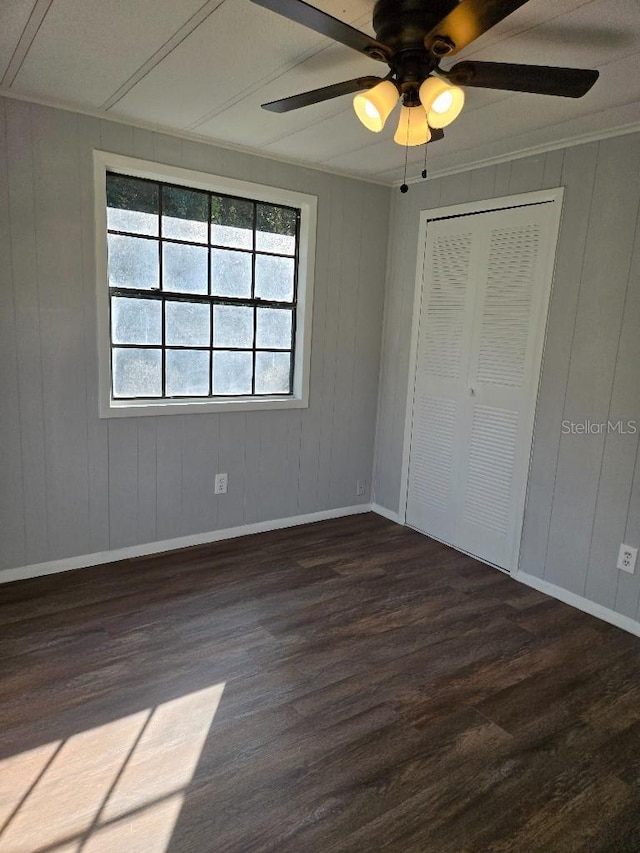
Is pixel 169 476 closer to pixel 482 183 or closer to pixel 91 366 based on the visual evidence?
pixel 91 366

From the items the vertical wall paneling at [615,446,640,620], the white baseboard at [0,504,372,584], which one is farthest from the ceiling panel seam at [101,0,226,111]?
the vertical wall paneling at [615,446,640,620]

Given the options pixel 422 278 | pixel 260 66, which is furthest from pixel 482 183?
pixel 260 66

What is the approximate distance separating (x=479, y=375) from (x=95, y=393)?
2261 millimetres

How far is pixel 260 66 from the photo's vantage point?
2.13 meters

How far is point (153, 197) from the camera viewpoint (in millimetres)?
3107

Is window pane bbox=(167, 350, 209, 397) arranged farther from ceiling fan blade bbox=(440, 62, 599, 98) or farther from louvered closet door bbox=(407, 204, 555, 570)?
ceiling fan blade bbox=(440, 62, 599, 98)

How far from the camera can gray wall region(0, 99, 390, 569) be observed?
2.73 m

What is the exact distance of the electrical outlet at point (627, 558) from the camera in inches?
107

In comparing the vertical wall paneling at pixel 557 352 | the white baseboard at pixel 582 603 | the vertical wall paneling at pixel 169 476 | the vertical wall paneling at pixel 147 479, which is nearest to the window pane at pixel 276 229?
the vertical wall paneling at pixel 169 476

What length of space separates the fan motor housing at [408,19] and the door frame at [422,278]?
1686 millimetres

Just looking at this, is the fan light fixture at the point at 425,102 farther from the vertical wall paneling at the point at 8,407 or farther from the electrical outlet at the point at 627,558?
the electrical outlet at the point at 627,558

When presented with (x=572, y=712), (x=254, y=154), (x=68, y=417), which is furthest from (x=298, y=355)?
(x=572, y=712)

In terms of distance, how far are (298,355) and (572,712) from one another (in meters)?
2.55

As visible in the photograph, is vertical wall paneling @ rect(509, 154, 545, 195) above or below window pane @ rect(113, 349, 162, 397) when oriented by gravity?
above
